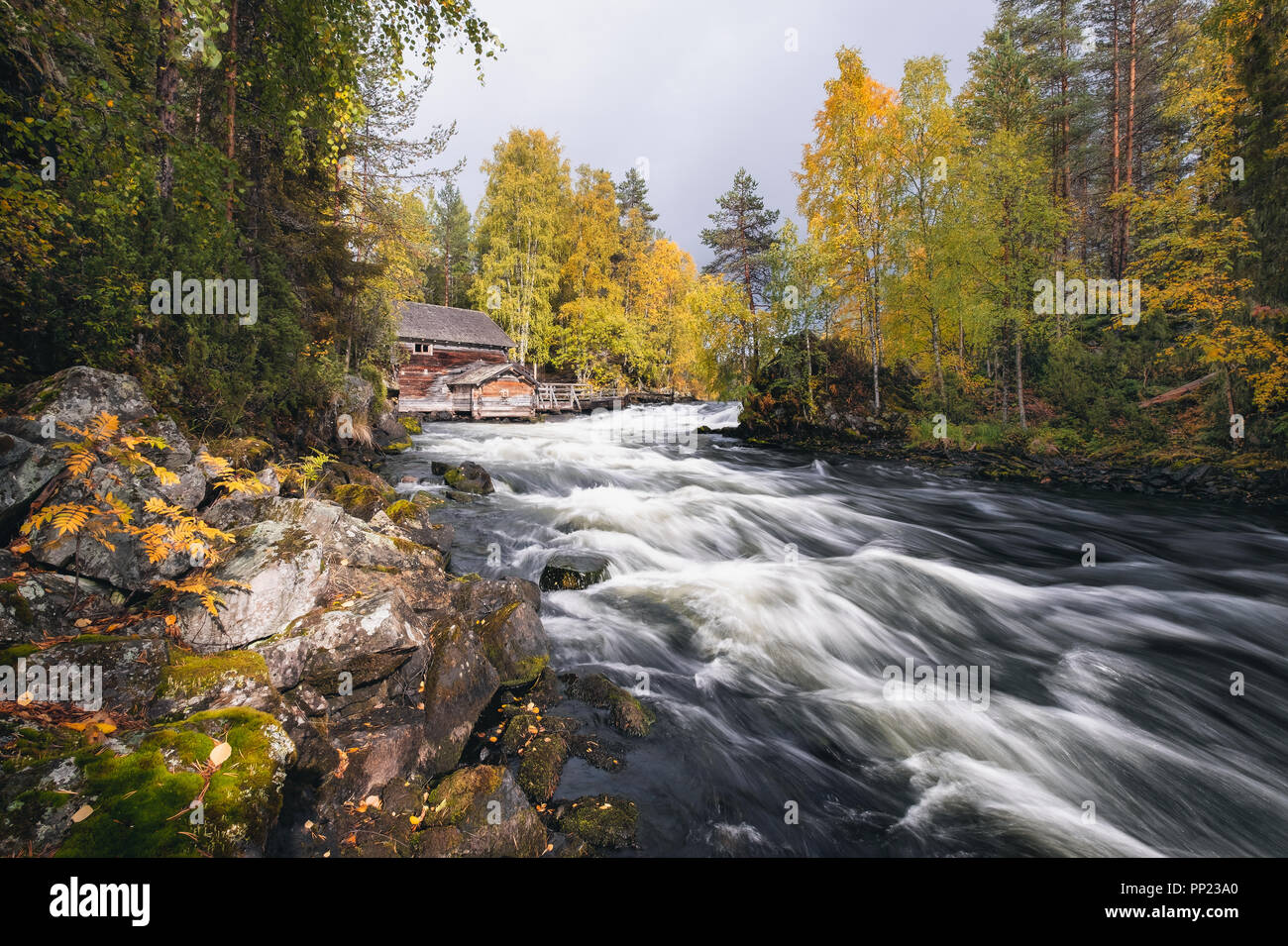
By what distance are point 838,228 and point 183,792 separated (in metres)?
25.1

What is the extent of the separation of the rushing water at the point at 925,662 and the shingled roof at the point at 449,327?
85.3ft

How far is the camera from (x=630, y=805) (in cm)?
364

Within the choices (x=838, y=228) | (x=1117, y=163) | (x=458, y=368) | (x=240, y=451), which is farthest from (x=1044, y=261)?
(x=458, y=368)

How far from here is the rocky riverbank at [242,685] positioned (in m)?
2.50

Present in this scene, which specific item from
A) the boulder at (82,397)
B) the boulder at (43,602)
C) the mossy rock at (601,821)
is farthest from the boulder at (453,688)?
the boulder at (82,397)

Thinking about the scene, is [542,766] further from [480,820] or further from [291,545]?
[291,545]

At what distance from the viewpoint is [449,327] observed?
35562 mm

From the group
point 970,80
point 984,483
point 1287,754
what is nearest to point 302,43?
point 1287,754

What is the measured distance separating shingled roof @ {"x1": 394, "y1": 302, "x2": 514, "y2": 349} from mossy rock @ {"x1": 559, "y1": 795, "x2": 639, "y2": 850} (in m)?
35.5

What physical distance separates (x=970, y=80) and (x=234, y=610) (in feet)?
134

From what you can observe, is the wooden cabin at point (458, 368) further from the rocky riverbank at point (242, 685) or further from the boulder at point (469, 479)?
the rocky riverbank at point (242, 685)

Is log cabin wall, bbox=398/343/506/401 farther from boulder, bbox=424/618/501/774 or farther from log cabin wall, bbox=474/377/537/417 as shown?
boulder, bbox=424/618/501/774

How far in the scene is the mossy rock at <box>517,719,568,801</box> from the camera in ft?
12.1

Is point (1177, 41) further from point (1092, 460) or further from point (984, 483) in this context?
point (984, 483)
